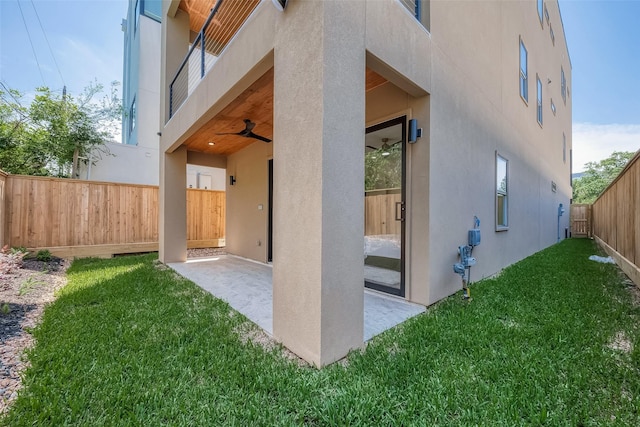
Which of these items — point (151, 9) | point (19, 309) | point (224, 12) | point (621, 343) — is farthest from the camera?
point (151, 9)

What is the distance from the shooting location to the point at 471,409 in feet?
5.26

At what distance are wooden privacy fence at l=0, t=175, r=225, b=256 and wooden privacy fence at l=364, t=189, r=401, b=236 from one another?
6550 millimetres

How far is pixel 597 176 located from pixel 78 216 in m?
39.0

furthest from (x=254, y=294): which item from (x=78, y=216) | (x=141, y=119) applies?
(x=141, y=119)

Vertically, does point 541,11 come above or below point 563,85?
above

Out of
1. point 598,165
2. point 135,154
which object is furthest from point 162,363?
point 598,165

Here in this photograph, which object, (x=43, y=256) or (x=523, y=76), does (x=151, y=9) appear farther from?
(x=523, y=76)

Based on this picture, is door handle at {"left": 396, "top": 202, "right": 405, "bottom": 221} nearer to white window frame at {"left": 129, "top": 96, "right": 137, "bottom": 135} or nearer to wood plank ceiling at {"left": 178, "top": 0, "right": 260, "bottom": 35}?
wood plank ceiling at {"left": 178, "top": 0, "right": 260, "bottom": 35}

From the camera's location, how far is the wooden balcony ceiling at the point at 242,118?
145 inches

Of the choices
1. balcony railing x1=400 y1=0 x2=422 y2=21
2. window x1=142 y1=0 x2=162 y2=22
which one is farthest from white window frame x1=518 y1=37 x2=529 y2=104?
window x1=142 y1=0 x2=162 y2=22

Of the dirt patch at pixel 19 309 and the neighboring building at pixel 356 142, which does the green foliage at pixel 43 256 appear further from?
the neighboring building at pixel 356 142

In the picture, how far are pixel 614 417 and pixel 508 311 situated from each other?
1.75 m

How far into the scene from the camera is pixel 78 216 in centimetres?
668

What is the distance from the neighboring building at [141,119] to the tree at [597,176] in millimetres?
33908
